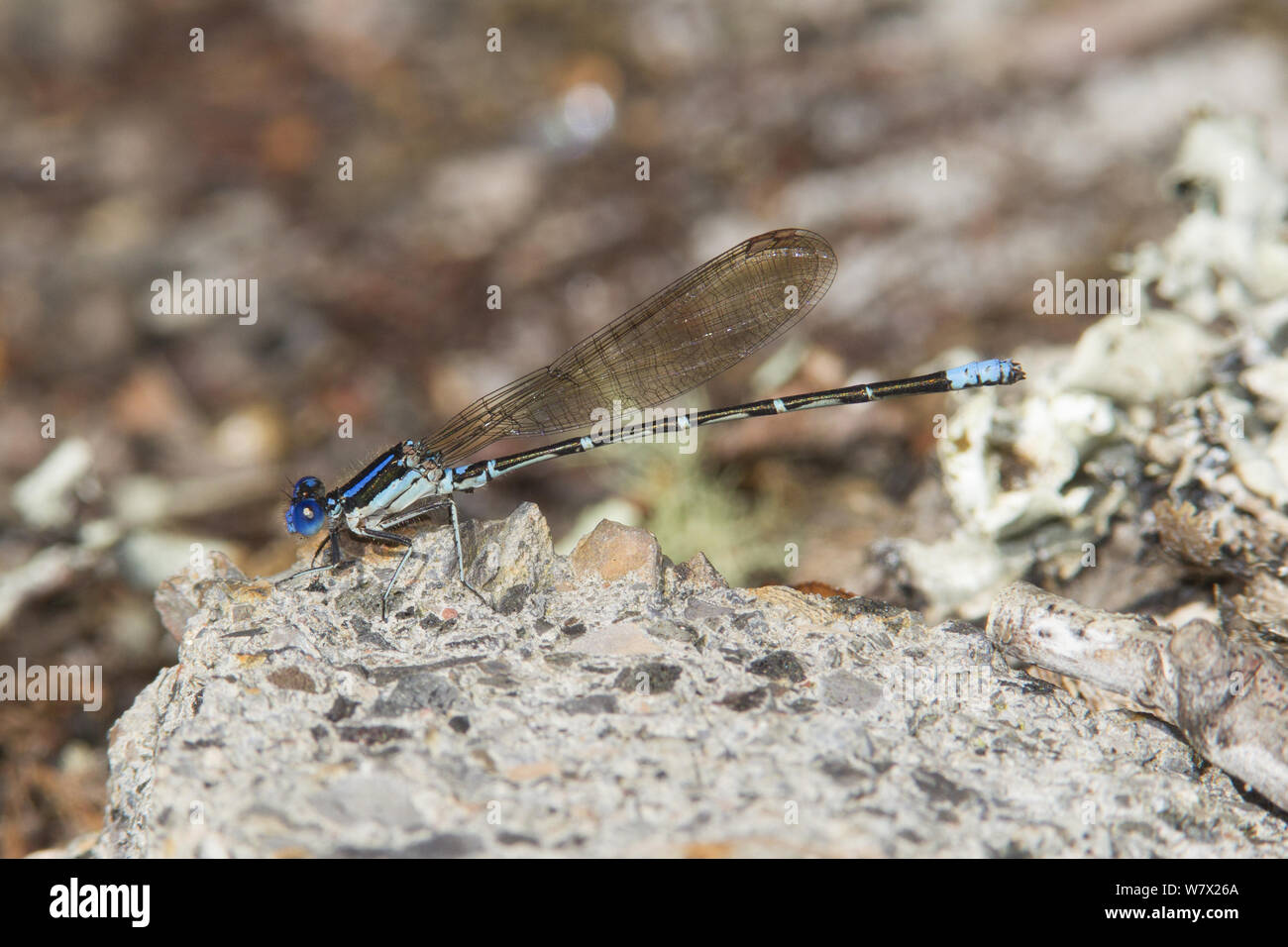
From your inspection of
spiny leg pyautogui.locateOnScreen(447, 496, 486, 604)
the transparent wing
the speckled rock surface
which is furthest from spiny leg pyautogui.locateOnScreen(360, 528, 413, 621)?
the transparent wing

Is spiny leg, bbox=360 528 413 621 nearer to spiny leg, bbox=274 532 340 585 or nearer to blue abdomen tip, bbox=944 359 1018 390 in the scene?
spiny leg, bbox=274 532 340 585

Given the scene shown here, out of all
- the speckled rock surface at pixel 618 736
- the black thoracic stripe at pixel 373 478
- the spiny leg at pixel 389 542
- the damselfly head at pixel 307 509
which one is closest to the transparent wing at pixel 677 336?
the black thoracic stripe at pixel 373 478

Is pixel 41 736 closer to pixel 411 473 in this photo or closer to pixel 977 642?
pixel 411 473

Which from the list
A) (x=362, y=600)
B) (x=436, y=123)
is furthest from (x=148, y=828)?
(x=436, y=123)

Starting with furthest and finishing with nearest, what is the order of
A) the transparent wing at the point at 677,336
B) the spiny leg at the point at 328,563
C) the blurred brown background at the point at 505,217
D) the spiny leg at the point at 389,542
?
the blurred brown background at the point at 505,217 < the transparent wing at the point at 677,336 < the spiny leg at the point at 328,563 < the spiny leg at the point at 389,542

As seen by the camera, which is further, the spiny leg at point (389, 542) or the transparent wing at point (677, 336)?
the transparent wing at point (677, 336)

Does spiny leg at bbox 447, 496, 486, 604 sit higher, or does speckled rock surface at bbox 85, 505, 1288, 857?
spiny leg at bbox 447, 496, 486, 604

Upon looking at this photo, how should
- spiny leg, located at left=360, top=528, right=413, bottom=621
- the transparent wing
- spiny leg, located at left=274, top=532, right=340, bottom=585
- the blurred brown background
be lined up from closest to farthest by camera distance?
spiny leg, located at left=360, top=528, right=413, bottom=621 → spiny leg, located at left=274, top=532, right=340, bottom=585 → the transparent wing → the blurred brown background

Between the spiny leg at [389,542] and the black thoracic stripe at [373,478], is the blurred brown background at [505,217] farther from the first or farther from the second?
the spiny leg at [389,542]
